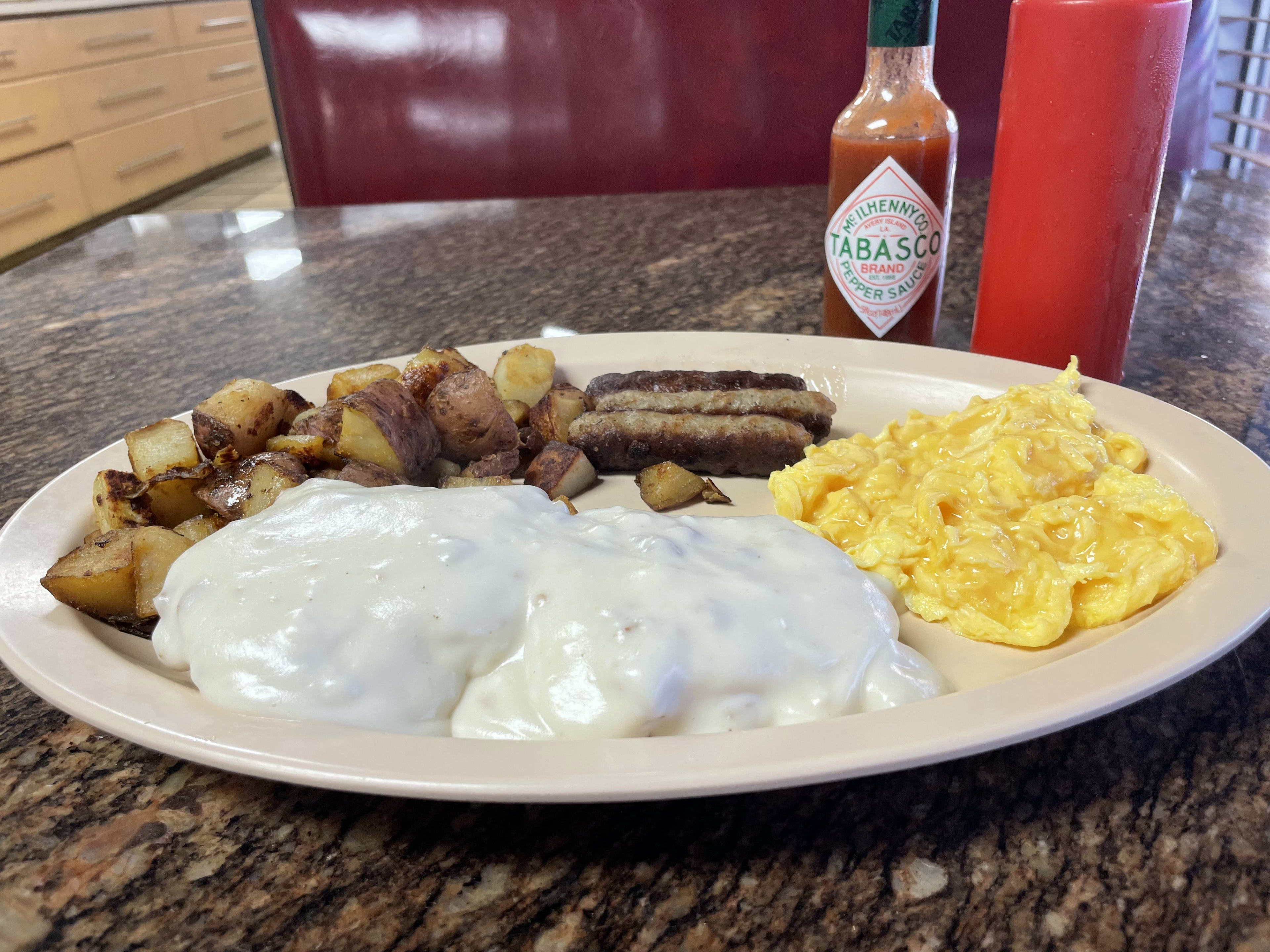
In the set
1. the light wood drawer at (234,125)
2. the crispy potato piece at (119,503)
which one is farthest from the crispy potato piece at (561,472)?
the light wood drawer at (234,125)

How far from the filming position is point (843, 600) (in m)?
1.03

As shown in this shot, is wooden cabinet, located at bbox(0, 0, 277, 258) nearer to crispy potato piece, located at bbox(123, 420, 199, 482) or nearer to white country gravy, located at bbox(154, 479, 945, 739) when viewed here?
crispy potato piece, located at bbox(123, 420, 199, 482)

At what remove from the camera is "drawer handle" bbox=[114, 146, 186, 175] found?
7043 millimetres

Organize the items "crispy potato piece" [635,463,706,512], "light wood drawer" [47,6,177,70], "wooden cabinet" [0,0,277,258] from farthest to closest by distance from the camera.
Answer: "light wood drawer" [47,6,177,70] → "wooden cabinet" [0,0,277,258] → "crispy potato piece" [635,463,706,512]

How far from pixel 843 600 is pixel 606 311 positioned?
4.90 feet

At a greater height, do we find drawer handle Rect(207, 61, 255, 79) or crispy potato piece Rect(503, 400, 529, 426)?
drawer handle Rect(207, 61, 255, 79)

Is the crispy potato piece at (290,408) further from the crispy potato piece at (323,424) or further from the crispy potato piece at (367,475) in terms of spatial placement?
the crispy potato piece at (367,475)

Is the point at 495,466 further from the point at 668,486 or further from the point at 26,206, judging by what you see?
the point at 26,206

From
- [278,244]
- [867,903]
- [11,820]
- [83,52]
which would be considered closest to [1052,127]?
[867,903]

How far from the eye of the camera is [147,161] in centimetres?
739

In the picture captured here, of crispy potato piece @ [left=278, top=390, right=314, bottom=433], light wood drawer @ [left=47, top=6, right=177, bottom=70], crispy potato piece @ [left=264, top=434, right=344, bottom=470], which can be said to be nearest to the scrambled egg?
crispy potato piece @ [left=264, top=434, right=344, bottom=470]

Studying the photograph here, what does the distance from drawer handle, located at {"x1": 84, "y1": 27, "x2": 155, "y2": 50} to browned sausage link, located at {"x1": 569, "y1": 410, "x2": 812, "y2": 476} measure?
7034 mm

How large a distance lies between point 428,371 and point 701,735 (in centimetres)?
102

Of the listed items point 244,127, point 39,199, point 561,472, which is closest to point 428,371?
point 561,472
